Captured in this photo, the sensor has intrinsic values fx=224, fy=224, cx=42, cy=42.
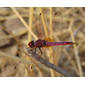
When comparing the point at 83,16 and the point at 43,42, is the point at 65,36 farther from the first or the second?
the point at 43,42

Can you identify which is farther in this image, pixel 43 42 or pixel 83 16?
pixel 83 16

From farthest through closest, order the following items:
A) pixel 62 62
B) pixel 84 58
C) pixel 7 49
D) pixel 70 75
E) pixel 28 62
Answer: pixel 7 49
pixel 84 58
pixel 62 62
pixel 28 62
pixel 70 75

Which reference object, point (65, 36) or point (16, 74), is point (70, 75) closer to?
point (16, 74)

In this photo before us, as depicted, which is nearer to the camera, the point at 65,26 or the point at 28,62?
the point at 28,62

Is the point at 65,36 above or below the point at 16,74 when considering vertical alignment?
above

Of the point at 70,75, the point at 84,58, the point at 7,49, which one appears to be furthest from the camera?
the point at 7,49
